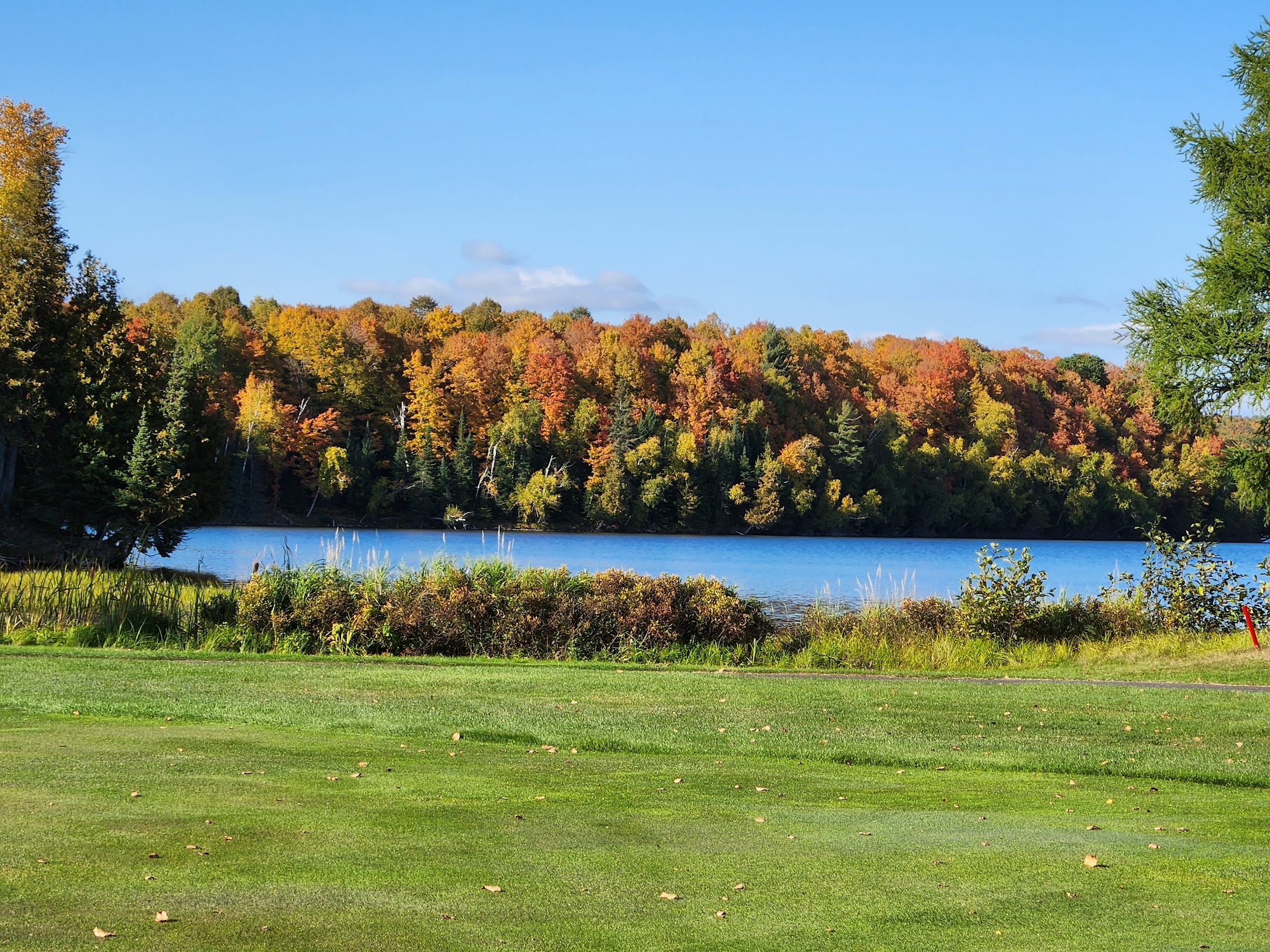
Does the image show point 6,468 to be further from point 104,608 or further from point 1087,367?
point 1087,367

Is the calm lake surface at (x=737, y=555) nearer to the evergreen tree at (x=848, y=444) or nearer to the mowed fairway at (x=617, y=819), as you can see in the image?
the evergreen tree at (x=848, y=444)

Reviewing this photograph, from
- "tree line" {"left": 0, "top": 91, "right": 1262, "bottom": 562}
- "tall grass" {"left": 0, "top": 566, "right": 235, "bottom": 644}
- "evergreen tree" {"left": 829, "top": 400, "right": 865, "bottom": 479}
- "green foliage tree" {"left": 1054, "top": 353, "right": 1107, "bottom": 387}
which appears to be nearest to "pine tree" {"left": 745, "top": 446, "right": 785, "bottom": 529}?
"tree line" {"left": 0, "top": 91, "right": 1262, "bottom": 562}

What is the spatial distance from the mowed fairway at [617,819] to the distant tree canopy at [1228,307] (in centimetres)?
865

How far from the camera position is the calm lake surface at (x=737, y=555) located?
125 ft

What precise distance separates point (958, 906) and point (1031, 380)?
90555 mm

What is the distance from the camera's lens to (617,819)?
700cm

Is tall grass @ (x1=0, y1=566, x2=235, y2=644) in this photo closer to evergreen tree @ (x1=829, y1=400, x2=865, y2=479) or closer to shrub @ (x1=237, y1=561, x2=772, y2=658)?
shrub @ (x1=237, y1=561, x2=772, y2=658)

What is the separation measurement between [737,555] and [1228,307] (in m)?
35.5

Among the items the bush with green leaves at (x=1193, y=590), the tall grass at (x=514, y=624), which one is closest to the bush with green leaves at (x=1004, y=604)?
the tall grass at (x=514, y=624)

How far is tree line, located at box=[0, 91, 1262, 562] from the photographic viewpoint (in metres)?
72.0

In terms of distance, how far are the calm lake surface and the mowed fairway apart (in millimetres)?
12033

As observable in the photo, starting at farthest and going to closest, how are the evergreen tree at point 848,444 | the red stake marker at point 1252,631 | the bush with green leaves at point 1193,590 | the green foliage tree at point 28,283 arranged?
the evergreen tree at point 848,444 → the green foliage tree at point 28,283 → the bush with green leaves at point 1193,590 → the red stake marker at point 1252,631

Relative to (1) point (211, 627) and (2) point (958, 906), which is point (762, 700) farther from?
(1) point (211, 627)

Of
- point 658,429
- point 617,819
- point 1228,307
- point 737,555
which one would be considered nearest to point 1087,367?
point 658,429
